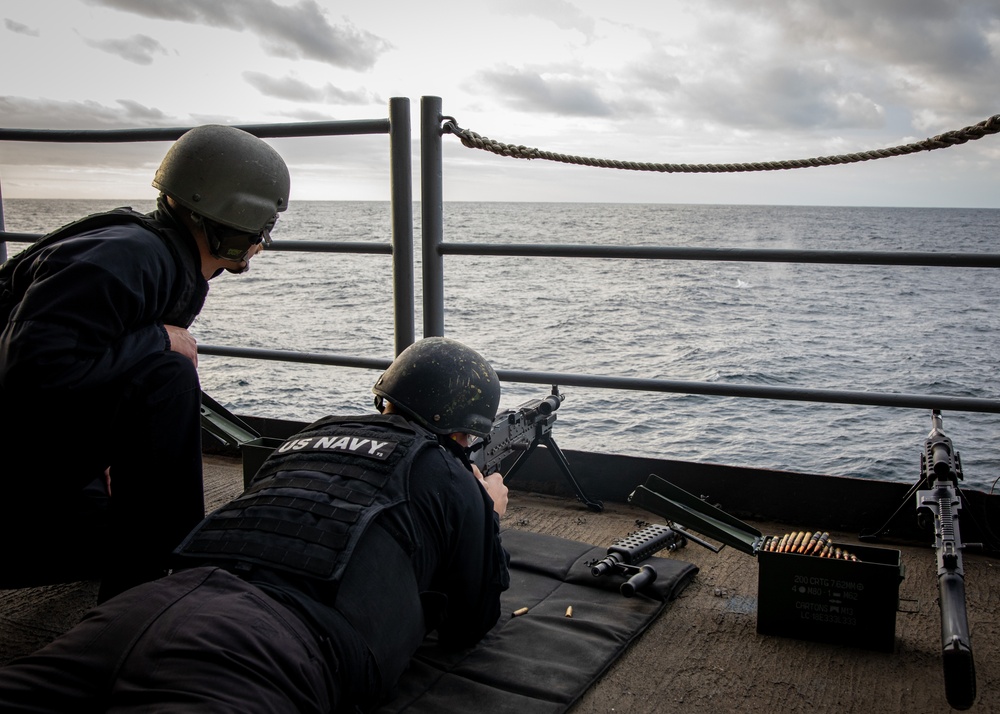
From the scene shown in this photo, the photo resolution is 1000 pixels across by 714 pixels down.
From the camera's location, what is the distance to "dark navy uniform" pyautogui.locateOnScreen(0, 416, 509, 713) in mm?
1403

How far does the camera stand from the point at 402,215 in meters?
3.38

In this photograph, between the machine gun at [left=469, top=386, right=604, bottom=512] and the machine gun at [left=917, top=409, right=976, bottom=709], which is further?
the machine gun at [left=469, top=386, right=604, bottom=512]

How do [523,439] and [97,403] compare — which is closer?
[97,403]

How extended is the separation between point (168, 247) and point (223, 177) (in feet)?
1.06

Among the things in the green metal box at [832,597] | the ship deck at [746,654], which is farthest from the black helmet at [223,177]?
the green metal box at [832,597]

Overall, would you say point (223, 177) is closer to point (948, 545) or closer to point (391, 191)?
point (391, 191)

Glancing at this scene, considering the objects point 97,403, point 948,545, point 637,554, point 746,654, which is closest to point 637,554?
point 637,554

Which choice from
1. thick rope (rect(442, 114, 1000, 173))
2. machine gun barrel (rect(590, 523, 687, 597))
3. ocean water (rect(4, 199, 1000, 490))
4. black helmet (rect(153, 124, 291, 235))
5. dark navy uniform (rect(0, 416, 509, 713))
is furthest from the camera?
ocean water (rect(4, 199, 1000, 490))

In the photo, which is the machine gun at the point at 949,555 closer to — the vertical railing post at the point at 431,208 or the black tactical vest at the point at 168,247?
the vertical railing post at the point at 431,208

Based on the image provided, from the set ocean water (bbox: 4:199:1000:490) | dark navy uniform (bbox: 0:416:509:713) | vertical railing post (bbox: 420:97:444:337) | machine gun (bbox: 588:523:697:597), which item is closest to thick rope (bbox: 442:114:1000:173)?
vertical railing post (bbox: 420:97:444:337)

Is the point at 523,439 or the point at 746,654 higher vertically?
the point at 523,439

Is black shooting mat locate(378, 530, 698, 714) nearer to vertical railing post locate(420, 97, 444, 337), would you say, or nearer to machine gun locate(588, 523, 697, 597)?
machine gun locate(588, 523, 697, 597)

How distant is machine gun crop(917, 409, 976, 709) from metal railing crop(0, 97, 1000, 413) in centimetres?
25

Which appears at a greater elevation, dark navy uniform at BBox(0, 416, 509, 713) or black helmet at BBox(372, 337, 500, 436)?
black helmet at BBox(372, 337, 500, 436)
